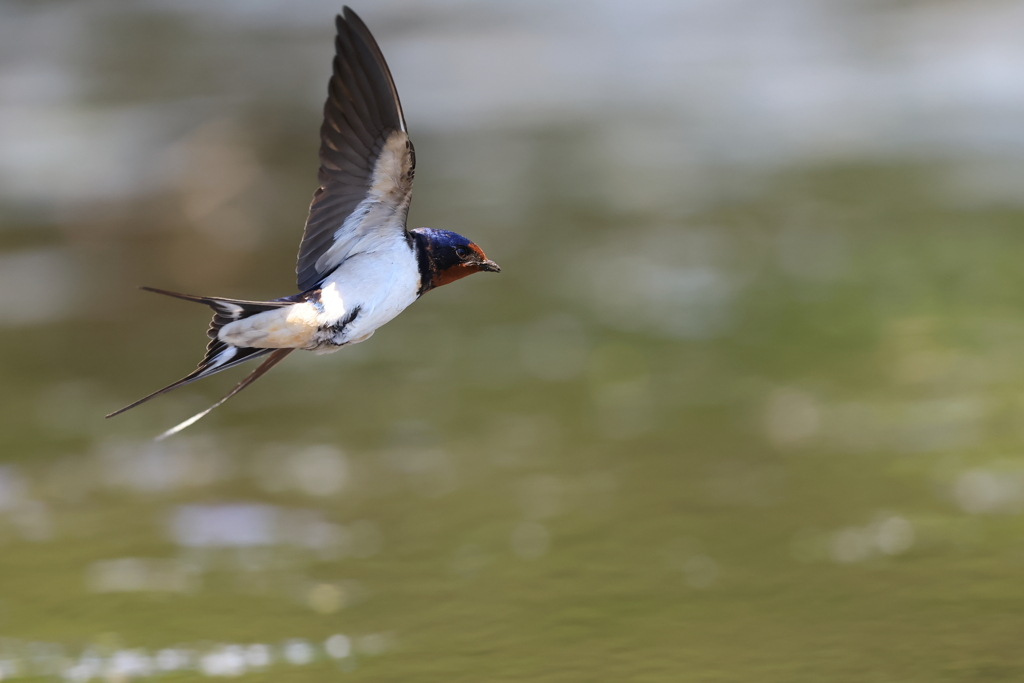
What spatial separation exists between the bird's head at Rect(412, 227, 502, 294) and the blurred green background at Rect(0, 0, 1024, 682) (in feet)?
9.30

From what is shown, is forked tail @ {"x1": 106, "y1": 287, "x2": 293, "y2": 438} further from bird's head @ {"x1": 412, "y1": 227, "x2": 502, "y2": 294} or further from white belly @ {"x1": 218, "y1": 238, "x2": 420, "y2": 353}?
bird's head @ {"x1": 412, "y1": 227, "x2": 502, "y2": 294}

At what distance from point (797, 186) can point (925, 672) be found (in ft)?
37.1

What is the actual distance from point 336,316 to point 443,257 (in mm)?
379

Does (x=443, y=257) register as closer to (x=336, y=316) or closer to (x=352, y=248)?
(x=352, y=248)

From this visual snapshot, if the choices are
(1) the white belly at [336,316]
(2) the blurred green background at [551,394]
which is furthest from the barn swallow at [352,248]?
(2) the blurred green background at [551,394]

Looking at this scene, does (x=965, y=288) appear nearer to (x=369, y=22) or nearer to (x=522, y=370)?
(x=522, y=370)


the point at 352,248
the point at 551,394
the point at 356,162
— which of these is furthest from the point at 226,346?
the point at 551,394

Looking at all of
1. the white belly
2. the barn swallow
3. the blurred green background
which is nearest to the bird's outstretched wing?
the barn swallow

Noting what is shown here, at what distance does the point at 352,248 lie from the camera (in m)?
3.76

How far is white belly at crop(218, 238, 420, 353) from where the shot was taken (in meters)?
3.49

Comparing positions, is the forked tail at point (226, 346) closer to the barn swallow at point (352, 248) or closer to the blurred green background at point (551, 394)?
the barn swallow at point (352, 248)

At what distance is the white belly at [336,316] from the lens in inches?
137

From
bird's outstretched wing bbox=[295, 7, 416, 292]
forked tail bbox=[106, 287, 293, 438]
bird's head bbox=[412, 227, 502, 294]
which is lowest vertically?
forked tail bbox=[106, 287, 293, 438]

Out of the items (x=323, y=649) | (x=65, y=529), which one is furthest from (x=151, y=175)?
(x=323, y=649)
